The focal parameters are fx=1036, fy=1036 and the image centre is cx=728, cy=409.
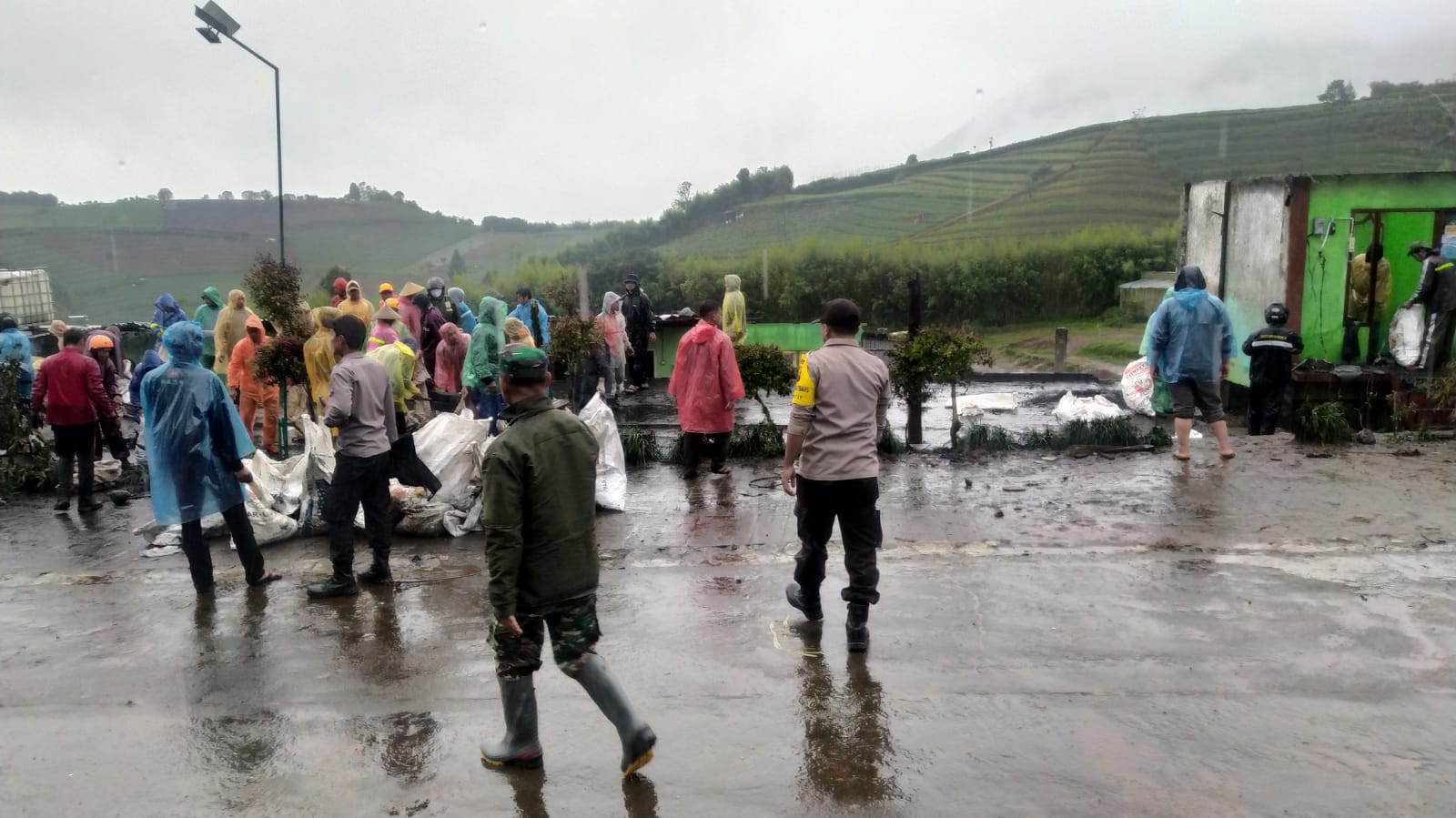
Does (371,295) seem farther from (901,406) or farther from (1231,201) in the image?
(1231,201)

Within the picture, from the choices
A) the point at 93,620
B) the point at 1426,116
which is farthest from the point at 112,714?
the point at 1426,116

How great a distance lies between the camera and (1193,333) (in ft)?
29.7

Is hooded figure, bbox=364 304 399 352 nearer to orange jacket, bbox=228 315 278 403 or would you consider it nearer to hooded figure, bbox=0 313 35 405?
orange jacket, bbox=228 315 278 403

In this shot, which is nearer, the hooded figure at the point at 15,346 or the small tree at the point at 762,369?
the small tree at the point at 762,369

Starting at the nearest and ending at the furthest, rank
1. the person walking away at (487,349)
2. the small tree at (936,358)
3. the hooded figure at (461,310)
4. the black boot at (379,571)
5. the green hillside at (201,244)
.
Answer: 1. the black boot at (379,571)
2. the small tree at (936,358)
3. the person walking away at (487,349)
4. the hooded figure at (461,310)
5. the green hillside at (201,244)

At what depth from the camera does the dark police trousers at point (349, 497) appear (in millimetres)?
6434

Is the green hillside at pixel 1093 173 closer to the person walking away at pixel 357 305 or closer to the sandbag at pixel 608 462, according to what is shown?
the person walking away at pixel 357 305

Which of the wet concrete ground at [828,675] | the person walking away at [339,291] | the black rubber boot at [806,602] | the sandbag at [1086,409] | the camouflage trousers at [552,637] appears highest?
the person walking away at [339,291]

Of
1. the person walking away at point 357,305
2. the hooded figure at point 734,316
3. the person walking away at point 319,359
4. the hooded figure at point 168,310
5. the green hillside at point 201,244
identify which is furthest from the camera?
the green hillside at point 201,244

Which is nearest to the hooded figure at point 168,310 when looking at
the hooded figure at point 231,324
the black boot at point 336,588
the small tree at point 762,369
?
the hooded figure at point 231,324

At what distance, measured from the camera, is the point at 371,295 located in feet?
52.3

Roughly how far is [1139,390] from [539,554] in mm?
9521

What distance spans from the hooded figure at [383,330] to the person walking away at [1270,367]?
8.51 meters

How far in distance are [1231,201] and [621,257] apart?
50.3 ft
